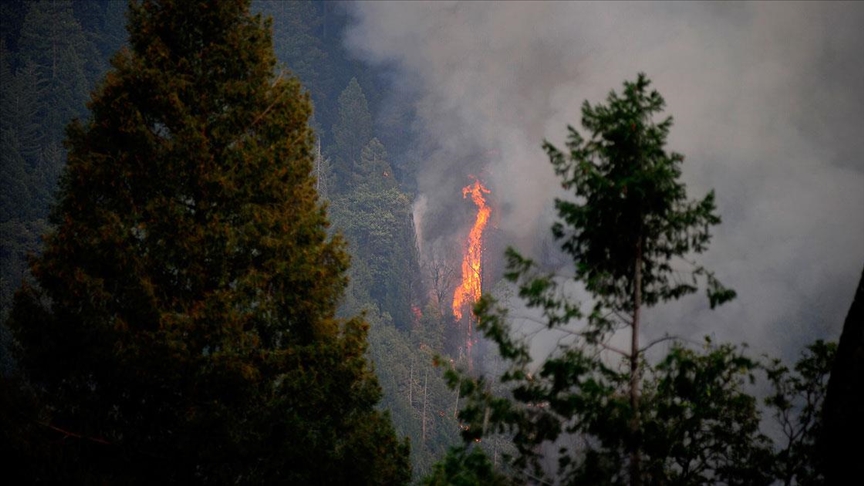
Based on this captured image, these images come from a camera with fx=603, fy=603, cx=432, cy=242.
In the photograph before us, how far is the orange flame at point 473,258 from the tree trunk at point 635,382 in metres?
118

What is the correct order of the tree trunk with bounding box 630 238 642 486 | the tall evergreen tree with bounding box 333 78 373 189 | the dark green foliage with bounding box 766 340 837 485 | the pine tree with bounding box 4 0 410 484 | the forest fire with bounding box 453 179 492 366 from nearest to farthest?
1. the tree trunk with bounding box 630 238 642 486
2. the pine tree with bounding box 4 0 410 484
3. the dark green foliage with bounding box 766 340 837 485
4. the forest fire with bounding box 453 179 492 366
5. the tall evergreen tree with bounding box 333 78 373 189

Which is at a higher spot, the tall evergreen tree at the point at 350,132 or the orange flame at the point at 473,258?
the tall evergreen tree at the point at 350,132

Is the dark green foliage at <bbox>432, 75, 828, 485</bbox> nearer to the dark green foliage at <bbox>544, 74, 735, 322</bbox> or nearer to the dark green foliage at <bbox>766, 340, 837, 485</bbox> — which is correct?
the dark green foliage at <bbox>544, 74, 735, 322</bbox>

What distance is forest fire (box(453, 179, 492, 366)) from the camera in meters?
128

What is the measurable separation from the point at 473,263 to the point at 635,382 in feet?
414

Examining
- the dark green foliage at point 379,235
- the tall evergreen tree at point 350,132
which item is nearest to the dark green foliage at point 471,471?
the dark green foliage at point 379,235

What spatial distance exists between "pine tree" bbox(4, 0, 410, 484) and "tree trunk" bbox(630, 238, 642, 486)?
12.9ft

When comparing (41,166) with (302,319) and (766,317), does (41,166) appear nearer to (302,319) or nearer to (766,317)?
(302,319)

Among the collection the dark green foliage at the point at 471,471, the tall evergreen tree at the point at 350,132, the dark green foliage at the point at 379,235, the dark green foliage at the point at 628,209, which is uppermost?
the tall evergreen tree at the point at 350,132

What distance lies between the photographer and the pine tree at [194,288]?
7809 mm

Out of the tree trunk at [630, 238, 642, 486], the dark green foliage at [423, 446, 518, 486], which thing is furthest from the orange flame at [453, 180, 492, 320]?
the tree trunk at [630, 238, 642, 486]

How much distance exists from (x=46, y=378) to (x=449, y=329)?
11819 cm

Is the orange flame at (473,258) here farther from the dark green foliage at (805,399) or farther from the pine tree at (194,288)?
the pine tree at (194,288)

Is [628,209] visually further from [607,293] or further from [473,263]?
[473,263]
